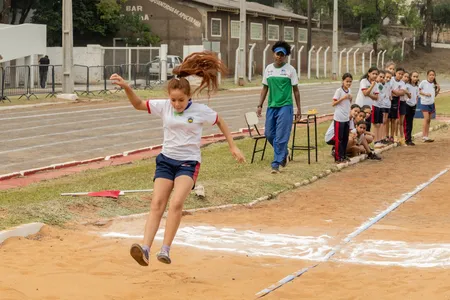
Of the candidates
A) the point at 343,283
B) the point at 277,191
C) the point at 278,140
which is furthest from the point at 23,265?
the point at 278,140

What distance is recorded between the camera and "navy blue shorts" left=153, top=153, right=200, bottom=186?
27.8ft

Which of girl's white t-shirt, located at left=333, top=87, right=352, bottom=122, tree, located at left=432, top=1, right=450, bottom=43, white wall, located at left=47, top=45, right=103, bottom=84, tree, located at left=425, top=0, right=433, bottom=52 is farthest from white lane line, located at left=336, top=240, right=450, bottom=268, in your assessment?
tree, located at left=432, top=1, right=450, bottom=43

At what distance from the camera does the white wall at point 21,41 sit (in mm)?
41750

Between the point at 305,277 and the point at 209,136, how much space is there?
573 inches

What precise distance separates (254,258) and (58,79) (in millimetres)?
39551

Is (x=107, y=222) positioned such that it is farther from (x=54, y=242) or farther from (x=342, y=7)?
(x=342, y=7)

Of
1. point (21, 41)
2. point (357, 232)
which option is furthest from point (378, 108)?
point (21, 41)

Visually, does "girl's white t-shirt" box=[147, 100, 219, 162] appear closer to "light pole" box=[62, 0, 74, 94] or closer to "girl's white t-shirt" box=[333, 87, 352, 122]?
"girl's white t-shirt" box=[333, 87, 352, 122]

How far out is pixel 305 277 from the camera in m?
8.34

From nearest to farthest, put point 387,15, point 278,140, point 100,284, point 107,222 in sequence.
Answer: point 100,284 < point 107,222 < point 278,140 < point 387,15

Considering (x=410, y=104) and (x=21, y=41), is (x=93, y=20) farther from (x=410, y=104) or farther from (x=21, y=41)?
(x=410, y=104)

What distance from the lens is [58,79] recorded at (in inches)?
1870

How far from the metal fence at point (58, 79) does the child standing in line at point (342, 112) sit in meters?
18.2

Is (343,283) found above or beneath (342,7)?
beneath
